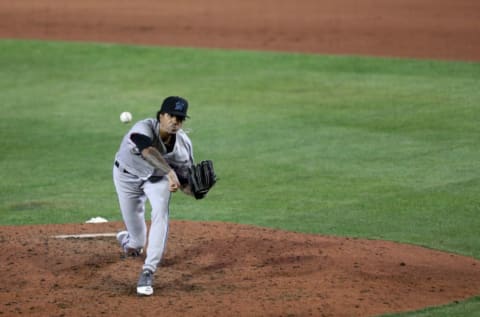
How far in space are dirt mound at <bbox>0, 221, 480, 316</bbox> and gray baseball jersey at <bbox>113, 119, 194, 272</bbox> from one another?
1.24 ft

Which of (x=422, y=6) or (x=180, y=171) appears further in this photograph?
(x=422, y=6)

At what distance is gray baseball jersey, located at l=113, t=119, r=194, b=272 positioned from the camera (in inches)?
333

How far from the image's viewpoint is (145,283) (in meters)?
8.30

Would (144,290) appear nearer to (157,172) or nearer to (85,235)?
(157,172)

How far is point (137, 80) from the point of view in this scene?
→ 19594 mm

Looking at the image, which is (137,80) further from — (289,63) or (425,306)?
(425,306)

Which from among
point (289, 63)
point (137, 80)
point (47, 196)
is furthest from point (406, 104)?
point (47, 196)

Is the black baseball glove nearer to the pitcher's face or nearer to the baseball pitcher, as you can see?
the baseball pitcher

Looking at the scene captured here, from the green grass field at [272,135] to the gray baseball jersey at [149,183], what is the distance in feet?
7.27

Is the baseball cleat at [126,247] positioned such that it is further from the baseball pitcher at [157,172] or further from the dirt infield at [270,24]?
the dirt infield at [270,24]

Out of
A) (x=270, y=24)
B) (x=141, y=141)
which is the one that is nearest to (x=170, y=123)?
(x=141, y=141)

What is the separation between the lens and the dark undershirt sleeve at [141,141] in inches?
336

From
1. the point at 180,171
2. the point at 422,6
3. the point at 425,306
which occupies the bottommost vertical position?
the point at 425,306

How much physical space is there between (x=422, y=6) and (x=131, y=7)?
7.44 meters
